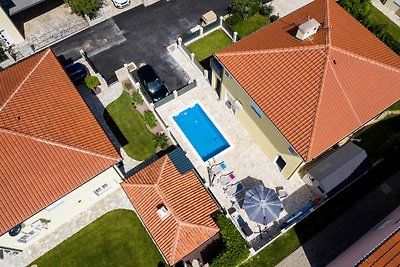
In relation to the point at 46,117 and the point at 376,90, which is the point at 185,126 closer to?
the point at 46,117

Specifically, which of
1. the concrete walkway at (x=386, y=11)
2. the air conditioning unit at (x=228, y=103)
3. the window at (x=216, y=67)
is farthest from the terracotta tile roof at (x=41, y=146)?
the concrete walkway at (x=386, y=11)

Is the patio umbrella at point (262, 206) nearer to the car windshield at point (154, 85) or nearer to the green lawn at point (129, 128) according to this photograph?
the green lawn at point (129, 128)

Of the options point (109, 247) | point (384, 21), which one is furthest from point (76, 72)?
point (384, 21)

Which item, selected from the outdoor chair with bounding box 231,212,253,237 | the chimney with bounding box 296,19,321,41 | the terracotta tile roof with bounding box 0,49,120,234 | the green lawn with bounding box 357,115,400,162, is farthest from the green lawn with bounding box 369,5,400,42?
the terracotta tile roof with bounding box 0,49,120,234

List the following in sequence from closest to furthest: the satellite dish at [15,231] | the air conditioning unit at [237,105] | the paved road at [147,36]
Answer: the satellite dish at [15,231] < the air conditioning unit at [237,105] < the paved road at [147,36]

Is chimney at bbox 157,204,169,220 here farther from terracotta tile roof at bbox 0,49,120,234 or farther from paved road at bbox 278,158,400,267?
paved road at bbox 278,158,400,267

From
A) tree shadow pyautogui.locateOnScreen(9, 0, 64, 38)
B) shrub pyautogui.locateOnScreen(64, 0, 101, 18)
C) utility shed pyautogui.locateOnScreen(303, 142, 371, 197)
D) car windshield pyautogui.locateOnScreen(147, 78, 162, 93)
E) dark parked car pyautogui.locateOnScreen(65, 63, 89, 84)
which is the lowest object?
utility shed pyautogui.locateOnScreen(303, 142, 371, 197)
